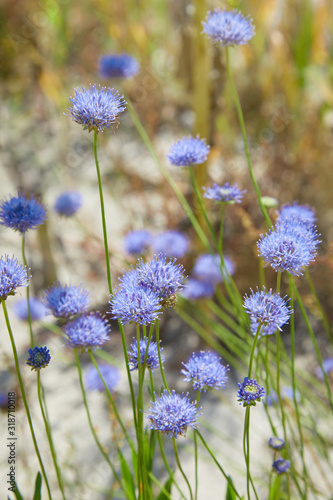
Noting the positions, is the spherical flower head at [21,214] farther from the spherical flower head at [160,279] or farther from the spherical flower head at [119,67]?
the spherical flower head at [119,67]

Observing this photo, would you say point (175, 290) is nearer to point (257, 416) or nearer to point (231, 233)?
point (257, 416)

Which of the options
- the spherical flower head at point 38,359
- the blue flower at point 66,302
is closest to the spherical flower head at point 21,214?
the blue flower at point 66,302

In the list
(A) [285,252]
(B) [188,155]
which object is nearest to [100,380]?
(B) [188,155]

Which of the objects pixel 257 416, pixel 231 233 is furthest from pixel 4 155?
pixel 257 416

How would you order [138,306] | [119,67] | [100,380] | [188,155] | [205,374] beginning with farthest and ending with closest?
1. [119,67]
2. [100,380]
3. [188,155]
4. [205,374]
5. [138,306]

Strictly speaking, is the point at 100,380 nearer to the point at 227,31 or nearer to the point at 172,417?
the point at 172,417

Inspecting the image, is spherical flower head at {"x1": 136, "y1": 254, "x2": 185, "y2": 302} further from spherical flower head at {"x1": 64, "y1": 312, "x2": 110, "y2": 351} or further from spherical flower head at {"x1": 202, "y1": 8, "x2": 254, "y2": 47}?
spherical flower head at {"x1": 202, "y1": 8, "x2": 254, "y2": 47}
